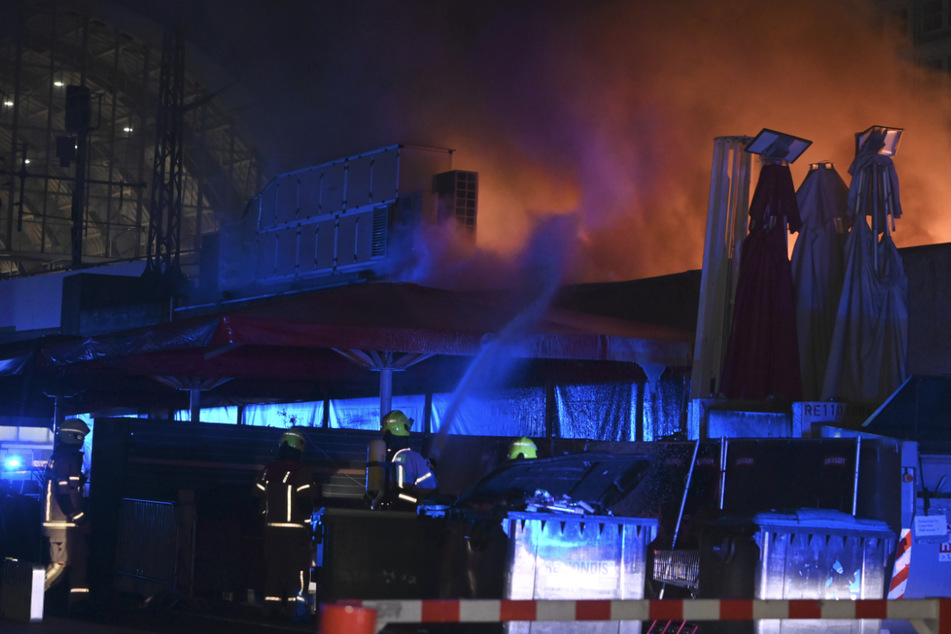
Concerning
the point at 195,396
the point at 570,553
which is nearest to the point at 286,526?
the point at 570,553

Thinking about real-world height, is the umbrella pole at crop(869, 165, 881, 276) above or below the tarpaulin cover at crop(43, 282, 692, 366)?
above

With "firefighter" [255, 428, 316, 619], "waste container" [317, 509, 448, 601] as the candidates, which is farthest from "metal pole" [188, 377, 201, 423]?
"waste container" [317, 509, 448, 601]

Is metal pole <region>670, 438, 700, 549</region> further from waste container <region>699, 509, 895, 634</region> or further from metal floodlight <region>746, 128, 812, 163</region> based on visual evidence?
metal floodlight <region>746, 128, 812, 163</region>

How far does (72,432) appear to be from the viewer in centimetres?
995

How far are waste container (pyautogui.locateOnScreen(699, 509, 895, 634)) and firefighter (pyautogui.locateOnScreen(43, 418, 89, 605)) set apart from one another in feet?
17.4

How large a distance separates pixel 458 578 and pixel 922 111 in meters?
14.5

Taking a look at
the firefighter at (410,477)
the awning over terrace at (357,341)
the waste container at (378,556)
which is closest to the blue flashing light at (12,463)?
the awning over terrace at (357,341)

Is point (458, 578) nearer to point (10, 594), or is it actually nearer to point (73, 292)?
point (10, 594)

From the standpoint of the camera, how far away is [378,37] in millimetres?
26906

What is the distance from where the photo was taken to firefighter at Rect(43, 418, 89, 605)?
9602 mm

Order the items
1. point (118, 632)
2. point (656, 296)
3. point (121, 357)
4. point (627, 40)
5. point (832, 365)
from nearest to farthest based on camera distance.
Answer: point (118, 632) < point (832, 365) < point (121, 357) < point (656, 296) < point (627, 40)

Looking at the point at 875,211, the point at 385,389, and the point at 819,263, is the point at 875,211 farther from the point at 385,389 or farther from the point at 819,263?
the point at 385,389

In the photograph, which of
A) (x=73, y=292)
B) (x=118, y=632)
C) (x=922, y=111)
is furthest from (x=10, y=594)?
(x=73, y=292)

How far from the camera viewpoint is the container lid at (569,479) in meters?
7.61
